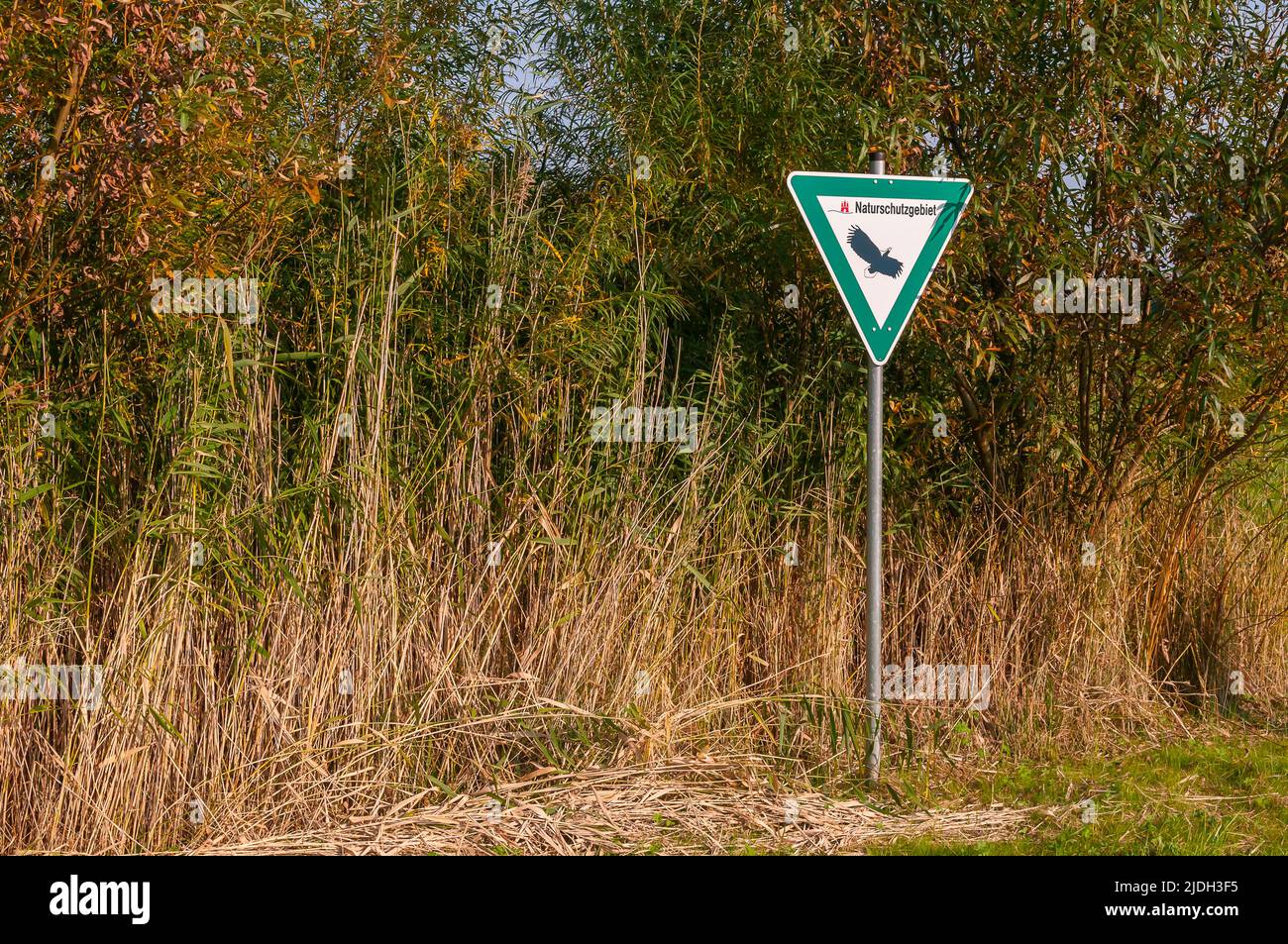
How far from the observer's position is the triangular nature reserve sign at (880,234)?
423cm

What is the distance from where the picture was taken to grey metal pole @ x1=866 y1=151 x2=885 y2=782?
14.2ft

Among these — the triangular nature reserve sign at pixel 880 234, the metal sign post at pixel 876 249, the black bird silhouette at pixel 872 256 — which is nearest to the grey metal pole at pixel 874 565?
the metal sign post at pixel 876 249

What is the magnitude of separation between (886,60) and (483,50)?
6.73 feet

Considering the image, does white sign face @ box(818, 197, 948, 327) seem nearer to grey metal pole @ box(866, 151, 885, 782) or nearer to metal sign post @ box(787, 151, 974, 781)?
metal sign post @ box(787, 151, 974, 781)

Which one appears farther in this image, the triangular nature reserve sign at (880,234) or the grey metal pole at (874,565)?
the grey metal pole at (874,565)

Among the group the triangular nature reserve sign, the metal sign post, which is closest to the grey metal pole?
the metal sign post

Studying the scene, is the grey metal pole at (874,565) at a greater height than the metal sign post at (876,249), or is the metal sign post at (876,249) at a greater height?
the metal sign post at (876,249)

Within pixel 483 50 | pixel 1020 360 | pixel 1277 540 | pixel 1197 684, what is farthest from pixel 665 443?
pixel 1277 540

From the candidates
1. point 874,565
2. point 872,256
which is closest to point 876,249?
point 872,256

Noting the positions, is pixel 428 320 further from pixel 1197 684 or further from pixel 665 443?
pixel 1197 684

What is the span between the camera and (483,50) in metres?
5.82

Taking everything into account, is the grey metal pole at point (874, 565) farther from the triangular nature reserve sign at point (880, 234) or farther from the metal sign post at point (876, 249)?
the triangular nature reserve sign at point (880, 234)

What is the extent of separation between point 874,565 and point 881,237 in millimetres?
1242

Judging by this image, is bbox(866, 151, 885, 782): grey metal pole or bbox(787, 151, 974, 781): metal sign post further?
bbox(866, 151, 885, 782): grey metal pole
